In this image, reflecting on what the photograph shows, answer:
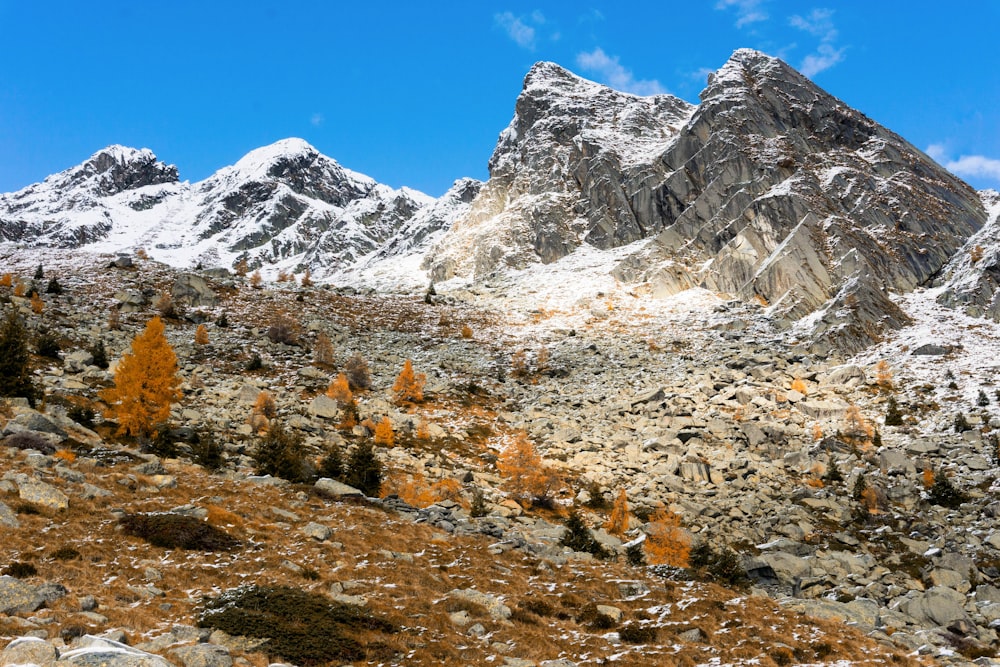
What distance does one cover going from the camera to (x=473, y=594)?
60.3 ft

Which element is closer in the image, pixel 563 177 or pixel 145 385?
pixel 145 385

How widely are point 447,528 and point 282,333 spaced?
35377 mm

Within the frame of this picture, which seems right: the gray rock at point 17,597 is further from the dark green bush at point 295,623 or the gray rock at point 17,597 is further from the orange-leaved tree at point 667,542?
the orange-leaved tree at point 667,542

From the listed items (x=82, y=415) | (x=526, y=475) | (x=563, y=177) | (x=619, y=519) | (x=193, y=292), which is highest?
(x=563, y=177)

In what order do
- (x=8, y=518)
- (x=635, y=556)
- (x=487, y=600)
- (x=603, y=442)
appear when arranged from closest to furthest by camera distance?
(x=8, y=518), (x=487, y=600), (x=635, y=556), (x=603, y=442)

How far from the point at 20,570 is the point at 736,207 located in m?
89.3

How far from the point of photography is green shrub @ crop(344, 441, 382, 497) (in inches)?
1180

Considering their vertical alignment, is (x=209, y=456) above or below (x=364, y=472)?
above

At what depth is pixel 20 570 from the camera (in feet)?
46.2

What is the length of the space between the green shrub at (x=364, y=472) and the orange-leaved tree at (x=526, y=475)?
8.20m

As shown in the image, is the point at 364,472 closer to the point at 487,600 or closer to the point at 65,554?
the point at 487,600

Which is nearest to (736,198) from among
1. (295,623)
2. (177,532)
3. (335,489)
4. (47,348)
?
(335,489)

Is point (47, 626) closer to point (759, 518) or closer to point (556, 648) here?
point (556, 648)

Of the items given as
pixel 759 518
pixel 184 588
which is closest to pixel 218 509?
pixel 184 588
